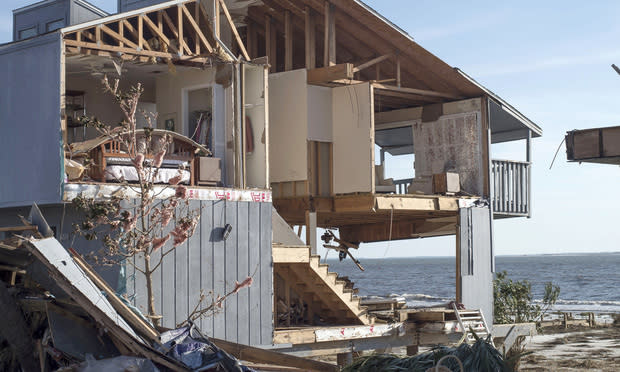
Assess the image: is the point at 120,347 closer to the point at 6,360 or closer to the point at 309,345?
the point at 6,360

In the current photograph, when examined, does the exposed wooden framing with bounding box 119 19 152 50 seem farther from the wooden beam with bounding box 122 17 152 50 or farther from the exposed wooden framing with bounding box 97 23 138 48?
the exposed wooden framing with bounding box 97 23 138 48

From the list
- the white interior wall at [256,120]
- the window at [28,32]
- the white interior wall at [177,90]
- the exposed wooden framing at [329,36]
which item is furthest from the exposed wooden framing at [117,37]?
the exposed wooden framing at [329,36]

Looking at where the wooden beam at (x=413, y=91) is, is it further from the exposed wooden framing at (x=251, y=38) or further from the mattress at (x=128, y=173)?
the mattress at (x=128, y=173)

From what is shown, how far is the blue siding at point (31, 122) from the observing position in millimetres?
15508

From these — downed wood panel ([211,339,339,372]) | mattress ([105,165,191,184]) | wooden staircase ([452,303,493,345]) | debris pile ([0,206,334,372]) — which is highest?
mattress ([105,165,191,184])

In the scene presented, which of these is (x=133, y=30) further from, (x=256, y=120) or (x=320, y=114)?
(x=320, y=114)

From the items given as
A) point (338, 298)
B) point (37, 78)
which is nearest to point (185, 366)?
point (37, 78)

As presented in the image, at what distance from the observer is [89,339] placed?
11094 millimetres

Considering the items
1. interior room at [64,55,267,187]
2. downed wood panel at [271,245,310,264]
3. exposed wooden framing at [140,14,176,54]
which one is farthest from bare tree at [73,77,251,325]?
downed wood panel at [271,245,310,264]

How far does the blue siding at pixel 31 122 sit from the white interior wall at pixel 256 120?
13.9 ft

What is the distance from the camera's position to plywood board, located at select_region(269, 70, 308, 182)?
20.8 meters

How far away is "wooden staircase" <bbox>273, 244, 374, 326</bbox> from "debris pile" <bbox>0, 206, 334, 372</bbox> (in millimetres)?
6778

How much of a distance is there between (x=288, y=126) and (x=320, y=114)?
35.4 inches

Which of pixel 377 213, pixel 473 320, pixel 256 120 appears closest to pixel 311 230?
pixel 377 213
